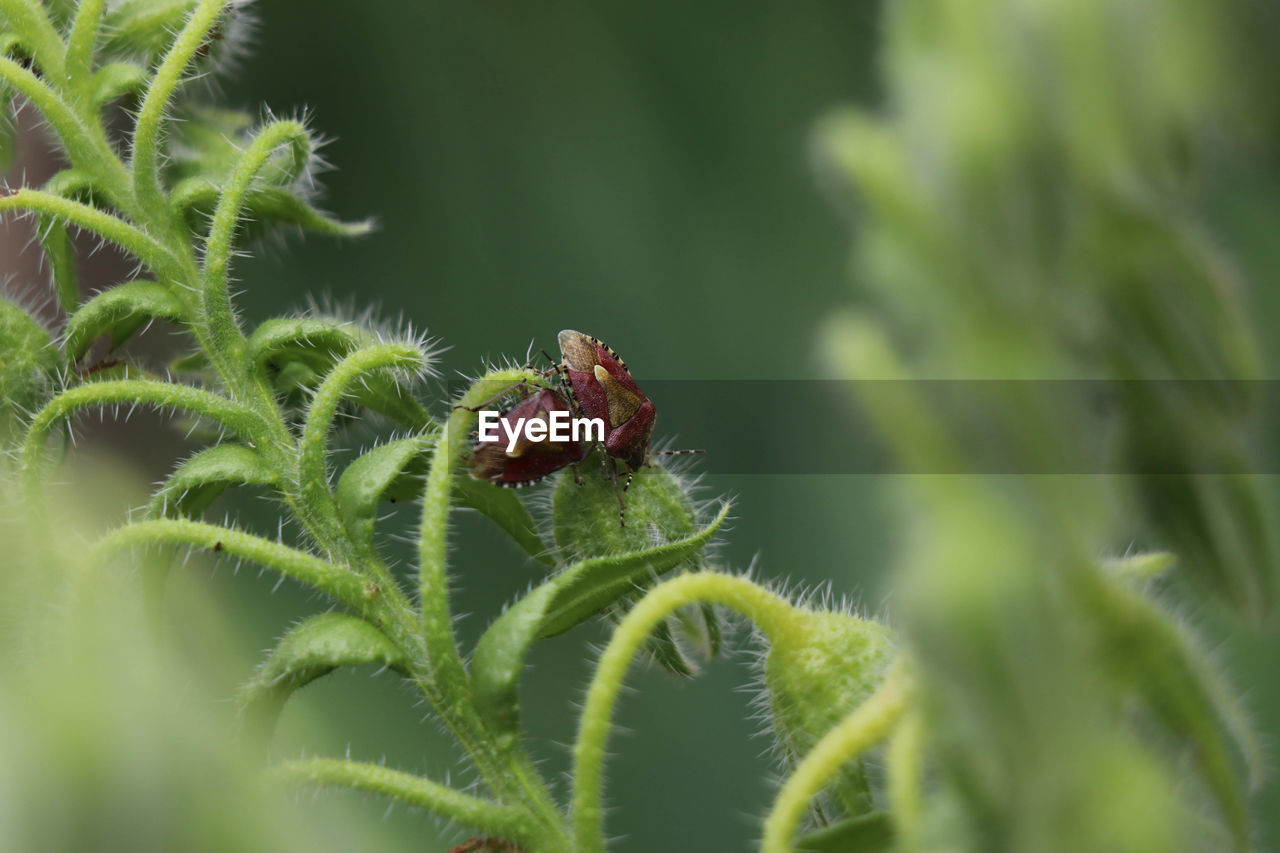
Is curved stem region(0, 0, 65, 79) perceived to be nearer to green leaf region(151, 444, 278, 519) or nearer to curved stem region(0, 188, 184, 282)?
curved stem region(0, 188, 184, 282)

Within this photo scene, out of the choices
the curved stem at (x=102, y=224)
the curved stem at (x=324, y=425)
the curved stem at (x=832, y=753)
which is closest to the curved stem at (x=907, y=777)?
the curved stem at (x=832, y=753)

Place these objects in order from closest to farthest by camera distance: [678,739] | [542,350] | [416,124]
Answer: [542,350] < [678,739] < [416,124]

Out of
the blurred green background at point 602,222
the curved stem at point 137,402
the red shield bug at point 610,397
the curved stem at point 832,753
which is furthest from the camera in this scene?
the blurred green background at point 602,222

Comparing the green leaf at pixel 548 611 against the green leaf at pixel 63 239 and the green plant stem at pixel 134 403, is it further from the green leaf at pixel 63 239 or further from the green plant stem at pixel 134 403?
the green leaf at pixel 63 239

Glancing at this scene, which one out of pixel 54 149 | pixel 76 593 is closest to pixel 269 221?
pixel 54 149

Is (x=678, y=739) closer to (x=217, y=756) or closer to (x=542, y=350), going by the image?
(x=542, y=350)

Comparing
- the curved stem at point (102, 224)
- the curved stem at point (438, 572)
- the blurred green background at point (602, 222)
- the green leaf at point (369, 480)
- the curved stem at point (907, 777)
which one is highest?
the blurred green background at point (602, 222)

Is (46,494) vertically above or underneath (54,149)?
underneath
